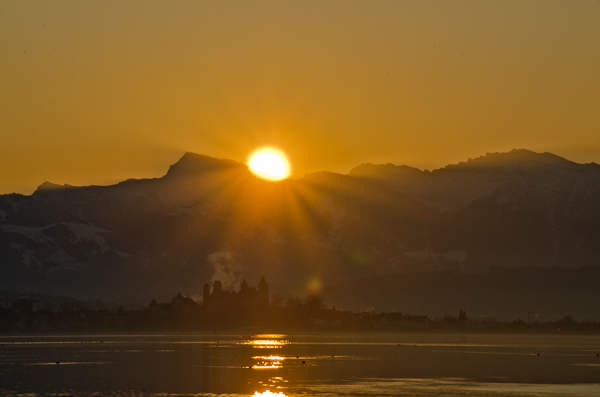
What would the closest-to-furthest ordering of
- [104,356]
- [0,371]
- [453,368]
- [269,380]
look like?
[269,380]
[0,371]
[453,368]
[104,356]

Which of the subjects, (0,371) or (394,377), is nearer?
(394,377)

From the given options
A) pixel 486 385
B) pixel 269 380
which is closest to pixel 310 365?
pixel 269 380

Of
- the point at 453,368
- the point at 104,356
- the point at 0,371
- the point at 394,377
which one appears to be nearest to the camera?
the point at 394,377

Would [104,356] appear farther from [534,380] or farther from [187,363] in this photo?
[534,380]

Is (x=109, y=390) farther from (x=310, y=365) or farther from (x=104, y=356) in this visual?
(x=104, y=356)

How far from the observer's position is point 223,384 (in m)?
101

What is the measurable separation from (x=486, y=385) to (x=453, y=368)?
100ft

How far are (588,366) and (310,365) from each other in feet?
140

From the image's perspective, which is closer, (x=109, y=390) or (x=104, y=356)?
(x=109, y=390)

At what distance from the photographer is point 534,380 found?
108312 millimetres

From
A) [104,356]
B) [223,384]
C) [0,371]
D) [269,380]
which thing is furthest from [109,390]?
[104,356]

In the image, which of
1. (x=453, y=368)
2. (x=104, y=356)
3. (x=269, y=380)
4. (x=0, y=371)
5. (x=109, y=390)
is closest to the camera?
(x=109, y=390)

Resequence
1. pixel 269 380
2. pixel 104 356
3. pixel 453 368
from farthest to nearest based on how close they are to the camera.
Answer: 1. pixel 104 356
2. pixel 453 368
3. pixel 269 380

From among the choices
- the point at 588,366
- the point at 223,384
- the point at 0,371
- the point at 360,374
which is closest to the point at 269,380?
the point at 223,384
